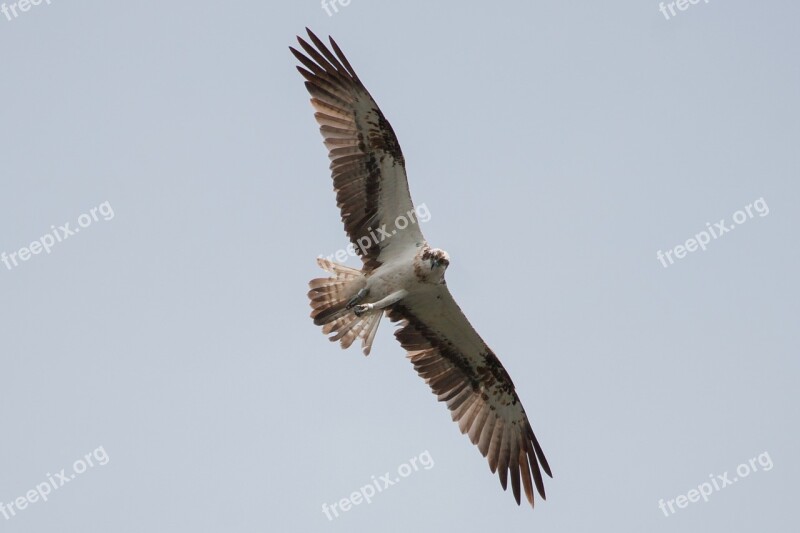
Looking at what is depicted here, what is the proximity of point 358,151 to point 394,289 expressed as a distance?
173 cm

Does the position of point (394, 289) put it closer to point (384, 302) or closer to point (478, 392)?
point (384, 302)

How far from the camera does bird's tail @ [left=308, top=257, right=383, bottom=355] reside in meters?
13.9

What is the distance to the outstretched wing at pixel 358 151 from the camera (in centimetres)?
1342

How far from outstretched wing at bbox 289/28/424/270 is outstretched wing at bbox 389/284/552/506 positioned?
4.51ft

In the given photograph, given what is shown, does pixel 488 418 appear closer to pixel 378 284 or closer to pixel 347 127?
pixel 378 284

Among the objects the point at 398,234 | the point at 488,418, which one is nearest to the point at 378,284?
the point at 398,234

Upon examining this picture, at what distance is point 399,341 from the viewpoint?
48.2 ft

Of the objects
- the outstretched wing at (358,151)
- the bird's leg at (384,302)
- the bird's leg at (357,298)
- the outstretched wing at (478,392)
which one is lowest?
the outstretched wing at (478,392)

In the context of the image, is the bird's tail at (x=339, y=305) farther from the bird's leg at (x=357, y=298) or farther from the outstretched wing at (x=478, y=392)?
the outstretched wing at (x=478, y=392)

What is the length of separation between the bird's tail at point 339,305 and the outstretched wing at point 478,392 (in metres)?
0.60

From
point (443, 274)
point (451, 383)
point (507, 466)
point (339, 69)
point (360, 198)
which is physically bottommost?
point (507, 466)

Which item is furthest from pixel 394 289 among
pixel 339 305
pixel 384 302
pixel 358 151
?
pixel 358 151

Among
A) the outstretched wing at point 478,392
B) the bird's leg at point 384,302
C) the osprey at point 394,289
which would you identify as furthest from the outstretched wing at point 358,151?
the outstretched wing at point 478,392

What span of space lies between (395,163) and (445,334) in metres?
2.45
